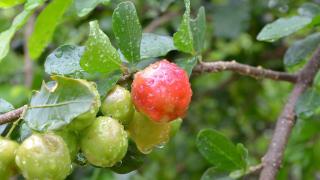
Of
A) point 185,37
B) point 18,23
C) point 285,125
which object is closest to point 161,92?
point 185,37

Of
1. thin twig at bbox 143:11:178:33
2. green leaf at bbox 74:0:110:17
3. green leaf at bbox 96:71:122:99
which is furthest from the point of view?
thin twig at bbox 143:11:178:33

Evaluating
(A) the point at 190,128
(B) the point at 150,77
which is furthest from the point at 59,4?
(A) the point at 190,128

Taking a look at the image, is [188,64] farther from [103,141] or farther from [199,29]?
[103,141]

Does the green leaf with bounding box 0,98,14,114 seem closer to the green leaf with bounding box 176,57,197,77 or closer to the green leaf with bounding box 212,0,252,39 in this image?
the green leaf with bounding box 176,57,197,77

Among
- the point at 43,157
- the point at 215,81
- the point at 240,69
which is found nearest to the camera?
the point at 43,157

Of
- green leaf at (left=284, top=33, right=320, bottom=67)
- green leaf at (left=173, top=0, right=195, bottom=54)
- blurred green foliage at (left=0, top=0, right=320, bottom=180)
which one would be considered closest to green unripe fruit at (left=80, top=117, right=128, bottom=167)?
green leaf at (left=173, top=0, right=195, bottom=54)


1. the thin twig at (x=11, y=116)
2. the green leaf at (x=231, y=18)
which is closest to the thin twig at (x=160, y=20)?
the green leaf at (x=231, y=18)
